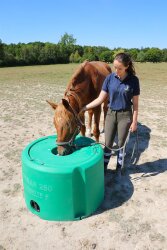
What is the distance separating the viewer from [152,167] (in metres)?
5.33

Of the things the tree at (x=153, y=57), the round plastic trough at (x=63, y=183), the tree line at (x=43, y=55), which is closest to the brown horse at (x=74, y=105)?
the round plastic trough at (x=63, y=183)

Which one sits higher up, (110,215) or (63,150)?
(63,150)

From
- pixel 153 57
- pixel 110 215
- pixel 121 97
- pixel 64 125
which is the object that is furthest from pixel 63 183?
pixel 153 57

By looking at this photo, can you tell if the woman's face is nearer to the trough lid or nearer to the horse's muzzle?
the trough lid

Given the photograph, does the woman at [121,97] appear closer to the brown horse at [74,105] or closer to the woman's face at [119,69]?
the woman's face at [119,69]

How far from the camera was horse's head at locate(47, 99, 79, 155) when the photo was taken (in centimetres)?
374

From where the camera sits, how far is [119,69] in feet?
13.3

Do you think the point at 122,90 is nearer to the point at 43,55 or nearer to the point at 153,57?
the point at 43,55

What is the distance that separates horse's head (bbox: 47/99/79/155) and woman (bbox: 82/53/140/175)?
50cm

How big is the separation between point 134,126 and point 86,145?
2.72 ft

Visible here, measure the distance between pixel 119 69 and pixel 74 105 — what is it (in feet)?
2.89

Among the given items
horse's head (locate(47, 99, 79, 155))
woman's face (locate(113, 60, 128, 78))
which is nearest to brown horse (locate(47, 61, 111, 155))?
horse's head (locate(47, 99, 79, 155))

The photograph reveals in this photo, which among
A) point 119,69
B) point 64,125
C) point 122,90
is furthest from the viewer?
point 122,90

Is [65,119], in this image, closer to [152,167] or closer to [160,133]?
[152,167]
